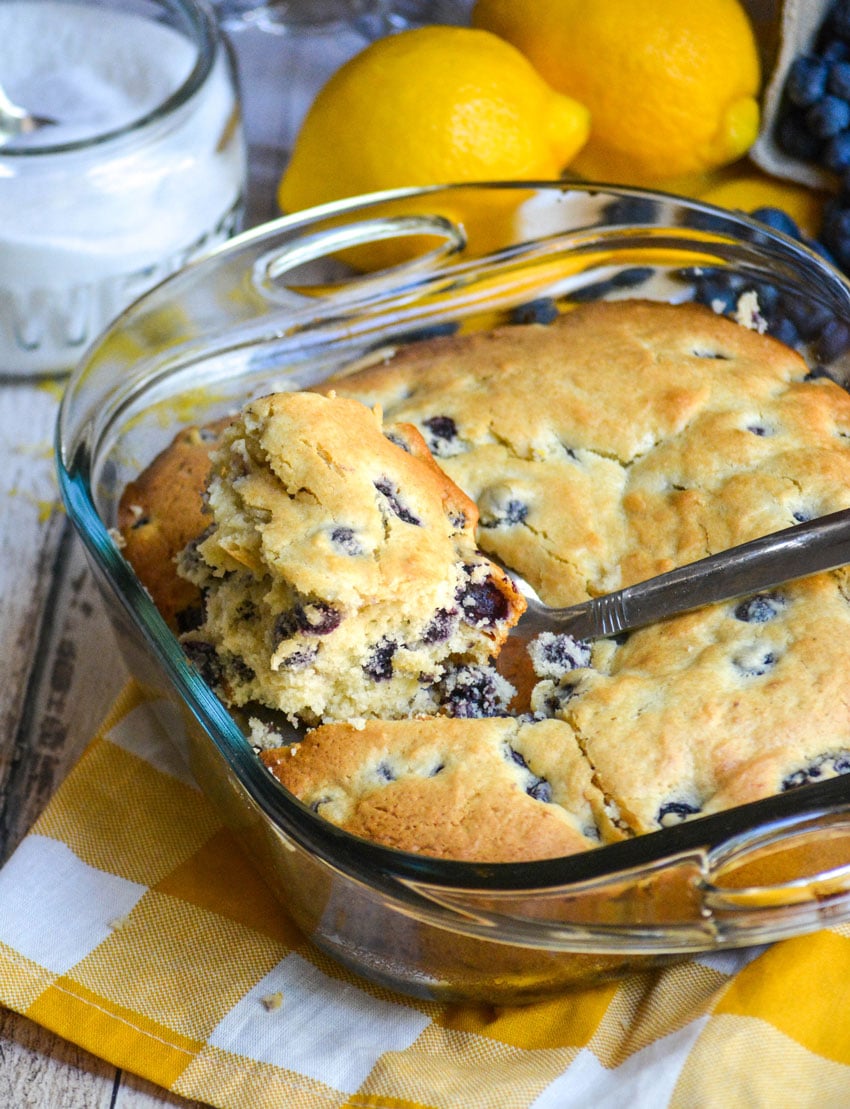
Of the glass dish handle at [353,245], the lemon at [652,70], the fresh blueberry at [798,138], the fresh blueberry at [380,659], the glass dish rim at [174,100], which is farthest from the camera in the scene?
the fresh blueberry at [798,138]

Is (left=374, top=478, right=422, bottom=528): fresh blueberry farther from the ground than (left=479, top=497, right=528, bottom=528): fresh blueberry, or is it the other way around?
(left=374, top=478, right=422, bottom=528): fresh blueberry

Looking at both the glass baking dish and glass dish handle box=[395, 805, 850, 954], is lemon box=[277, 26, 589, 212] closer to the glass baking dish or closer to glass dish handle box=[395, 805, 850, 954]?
the glass baking dish

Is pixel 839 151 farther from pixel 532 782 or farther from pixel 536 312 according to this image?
pixel 532 782

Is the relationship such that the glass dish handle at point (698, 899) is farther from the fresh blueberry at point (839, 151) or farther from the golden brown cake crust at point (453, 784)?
the fresh blueberry at point (839, 151)

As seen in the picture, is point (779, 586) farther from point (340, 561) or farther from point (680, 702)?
point (340, 561)

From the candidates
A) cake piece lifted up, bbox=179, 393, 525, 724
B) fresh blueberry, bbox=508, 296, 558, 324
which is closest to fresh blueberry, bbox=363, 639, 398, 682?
cake piece lifted up, bbox=179, 393, 525, 724

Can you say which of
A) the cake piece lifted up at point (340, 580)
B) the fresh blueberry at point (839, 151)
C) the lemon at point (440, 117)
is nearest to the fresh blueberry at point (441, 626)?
the cake piece lifted up at point (340, 580)

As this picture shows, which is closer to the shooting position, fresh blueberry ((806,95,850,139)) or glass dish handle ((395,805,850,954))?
glass dish handle ((395,805,850,954))

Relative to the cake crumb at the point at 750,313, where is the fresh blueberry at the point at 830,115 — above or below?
above
